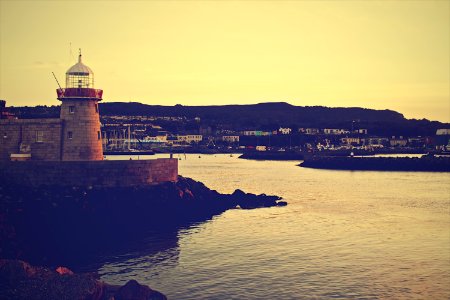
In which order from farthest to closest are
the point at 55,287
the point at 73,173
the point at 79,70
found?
the point at 79,70 → the point at 73,173 → the point at 55,287

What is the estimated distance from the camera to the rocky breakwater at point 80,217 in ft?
105

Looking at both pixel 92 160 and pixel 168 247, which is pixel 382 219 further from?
pixel 92 160

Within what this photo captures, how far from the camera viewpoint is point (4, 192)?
3694 cm

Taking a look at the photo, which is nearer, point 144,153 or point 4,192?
point 4,192

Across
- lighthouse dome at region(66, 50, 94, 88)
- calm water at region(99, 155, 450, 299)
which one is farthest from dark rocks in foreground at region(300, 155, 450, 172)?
lighthouse dome at region(66, 50, 94, 88)

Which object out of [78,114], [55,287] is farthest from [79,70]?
[55,287]

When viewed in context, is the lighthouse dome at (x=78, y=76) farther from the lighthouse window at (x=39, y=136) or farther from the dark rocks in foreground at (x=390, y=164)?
the dark rocks in foreground at (x=390, y=164)

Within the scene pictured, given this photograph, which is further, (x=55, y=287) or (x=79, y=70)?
(x=79, y=70)

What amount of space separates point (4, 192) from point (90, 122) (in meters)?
9.37

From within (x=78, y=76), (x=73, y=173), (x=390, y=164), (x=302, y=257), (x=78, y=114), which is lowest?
(x=302, y=257)

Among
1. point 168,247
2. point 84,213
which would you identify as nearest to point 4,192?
point 84,213

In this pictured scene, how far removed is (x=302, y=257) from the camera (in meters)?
33.0

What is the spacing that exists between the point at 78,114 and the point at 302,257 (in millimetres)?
21438

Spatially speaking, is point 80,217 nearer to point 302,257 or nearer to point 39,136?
point 39,136
